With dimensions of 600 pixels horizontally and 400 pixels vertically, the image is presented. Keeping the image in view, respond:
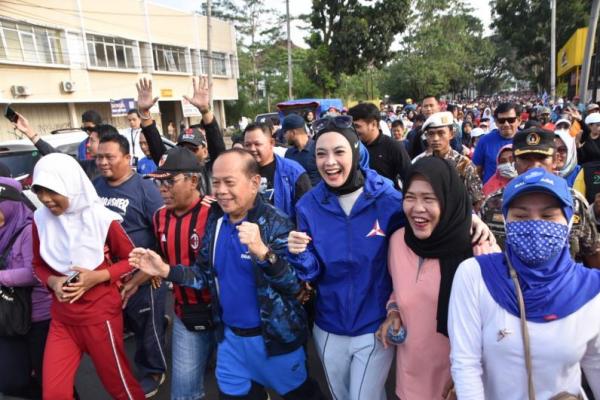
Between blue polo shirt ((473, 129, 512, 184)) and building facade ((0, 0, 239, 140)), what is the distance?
38.5ft

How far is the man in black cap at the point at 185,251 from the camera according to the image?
2.64 metres

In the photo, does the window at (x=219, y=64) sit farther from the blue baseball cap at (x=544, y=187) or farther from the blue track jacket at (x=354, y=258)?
the blue baseball cap at (x=544, y=187)

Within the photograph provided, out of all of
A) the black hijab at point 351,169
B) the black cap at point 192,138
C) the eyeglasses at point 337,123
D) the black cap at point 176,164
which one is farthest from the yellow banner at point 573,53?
the black cap at point 176,164

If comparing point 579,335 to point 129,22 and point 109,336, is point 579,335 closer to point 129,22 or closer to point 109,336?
point 109,336

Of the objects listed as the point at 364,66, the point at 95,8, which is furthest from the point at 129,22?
the point at 364,66

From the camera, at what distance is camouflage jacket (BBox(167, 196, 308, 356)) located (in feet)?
7.17

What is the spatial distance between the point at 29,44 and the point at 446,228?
23299 mm

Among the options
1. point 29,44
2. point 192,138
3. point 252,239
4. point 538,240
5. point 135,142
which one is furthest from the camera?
point 29,44

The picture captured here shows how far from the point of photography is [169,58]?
96.2 ft

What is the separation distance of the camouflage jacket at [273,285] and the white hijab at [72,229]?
62 centimetres

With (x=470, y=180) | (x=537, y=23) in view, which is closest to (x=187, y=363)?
(x=470, y=180)

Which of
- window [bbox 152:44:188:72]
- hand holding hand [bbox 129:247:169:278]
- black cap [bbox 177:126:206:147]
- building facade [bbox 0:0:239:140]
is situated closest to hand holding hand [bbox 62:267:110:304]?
hand holding hand [bbox 129:247:169:278]

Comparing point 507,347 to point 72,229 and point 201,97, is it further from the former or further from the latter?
point 201,97

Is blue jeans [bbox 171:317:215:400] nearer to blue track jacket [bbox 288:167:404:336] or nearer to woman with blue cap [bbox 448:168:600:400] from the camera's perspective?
blue track jacket [bbox 288:167:404:336]
